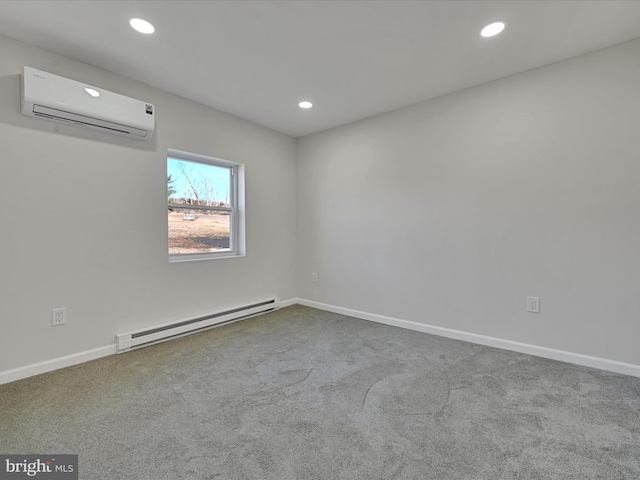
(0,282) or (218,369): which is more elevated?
(0,282)

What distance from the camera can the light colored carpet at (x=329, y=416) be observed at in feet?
4.56

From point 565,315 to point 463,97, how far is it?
2.17 m

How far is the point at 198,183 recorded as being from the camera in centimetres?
348

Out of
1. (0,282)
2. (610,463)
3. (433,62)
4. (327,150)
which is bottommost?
(610,463)

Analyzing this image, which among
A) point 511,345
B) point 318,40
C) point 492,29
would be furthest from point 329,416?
point 492,29

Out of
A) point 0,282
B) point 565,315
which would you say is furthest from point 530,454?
point 0,282

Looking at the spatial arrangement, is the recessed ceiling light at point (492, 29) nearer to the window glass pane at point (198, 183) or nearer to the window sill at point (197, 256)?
the window glass pane at point (198, 183)

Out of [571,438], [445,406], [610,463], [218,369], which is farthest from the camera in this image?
[218,369]

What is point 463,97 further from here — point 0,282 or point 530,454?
point 0,282

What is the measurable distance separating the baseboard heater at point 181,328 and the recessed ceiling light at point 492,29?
3453 mm

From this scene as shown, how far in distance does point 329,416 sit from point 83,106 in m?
2.83

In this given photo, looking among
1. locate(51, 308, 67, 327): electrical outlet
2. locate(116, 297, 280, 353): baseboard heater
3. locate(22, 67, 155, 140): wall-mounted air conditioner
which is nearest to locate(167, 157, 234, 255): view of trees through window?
locate(22, 67, 155, 140): wall-mounted air conditioner

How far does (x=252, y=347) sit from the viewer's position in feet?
9.21

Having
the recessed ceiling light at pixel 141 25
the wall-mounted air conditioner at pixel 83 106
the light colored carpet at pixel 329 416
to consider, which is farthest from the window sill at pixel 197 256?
the recessed ceiling light at pixel 141 25
